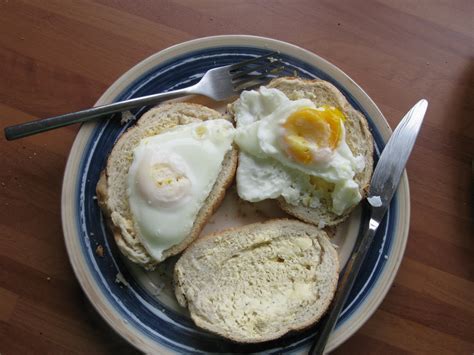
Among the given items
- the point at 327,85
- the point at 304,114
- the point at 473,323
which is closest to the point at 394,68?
the point at 327,85

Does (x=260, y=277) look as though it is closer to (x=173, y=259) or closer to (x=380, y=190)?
(x=173, y=259)

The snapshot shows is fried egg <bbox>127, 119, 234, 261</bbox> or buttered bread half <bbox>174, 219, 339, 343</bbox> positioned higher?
fried egg <bbox>127, 119, 234, 261</bbox>

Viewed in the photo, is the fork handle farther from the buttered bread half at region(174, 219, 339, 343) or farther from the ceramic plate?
the buttered bread half at region(174, 219, 339, 343)

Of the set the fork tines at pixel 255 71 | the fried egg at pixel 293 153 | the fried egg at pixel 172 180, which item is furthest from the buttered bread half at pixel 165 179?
the fork tines at pixel 255 71

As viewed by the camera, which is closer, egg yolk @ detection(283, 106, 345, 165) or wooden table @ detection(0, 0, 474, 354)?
egg yolk @ detection(283, 106, 345, 165)

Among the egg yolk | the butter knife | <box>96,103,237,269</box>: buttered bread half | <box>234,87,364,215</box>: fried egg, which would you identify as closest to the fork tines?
<box>234,87,364,215</box>: fried egg

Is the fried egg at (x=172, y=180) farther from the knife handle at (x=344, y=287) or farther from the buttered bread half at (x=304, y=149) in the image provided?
the knife handle at (x=344, y=287)

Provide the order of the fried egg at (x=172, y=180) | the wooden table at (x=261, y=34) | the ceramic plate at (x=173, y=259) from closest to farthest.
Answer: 1. the fried egg at (x=172, y=180)
2. the ceramic plate at (x=173, y=259)
3. the wooden table at (x=261, y=34)

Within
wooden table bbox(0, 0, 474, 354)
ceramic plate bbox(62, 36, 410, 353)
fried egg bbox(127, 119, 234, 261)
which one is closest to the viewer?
fried egg bbox(127, 119, 234, 261)
